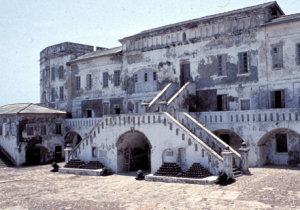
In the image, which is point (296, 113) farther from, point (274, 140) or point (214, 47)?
point (214, 47)

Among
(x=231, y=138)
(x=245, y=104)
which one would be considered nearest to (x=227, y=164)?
(x=231, y=138)

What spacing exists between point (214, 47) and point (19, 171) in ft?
67.2

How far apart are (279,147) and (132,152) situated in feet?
39.2

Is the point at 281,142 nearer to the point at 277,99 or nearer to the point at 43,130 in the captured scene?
the point at 277,99

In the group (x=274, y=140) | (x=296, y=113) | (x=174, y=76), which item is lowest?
(x=274, y=140)

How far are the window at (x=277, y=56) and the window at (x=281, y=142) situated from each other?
555 centimetres

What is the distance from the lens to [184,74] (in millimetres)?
30891

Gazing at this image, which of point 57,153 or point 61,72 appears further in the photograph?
point 61,72

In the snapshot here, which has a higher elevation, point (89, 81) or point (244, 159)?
point (89, 81)

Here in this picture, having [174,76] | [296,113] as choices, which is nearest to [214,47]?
[174,76]

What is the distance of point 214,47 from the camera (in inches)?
1118

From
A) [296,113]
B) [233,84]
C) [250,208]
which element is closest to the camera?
[250,208]

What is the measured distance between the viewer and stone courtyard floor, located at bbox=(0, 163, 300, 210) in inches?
581

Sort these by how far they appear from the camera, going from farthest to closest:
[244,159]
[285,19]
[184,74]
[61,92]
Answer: [61,92] → [184,74] → [285,19] → [244,159]
